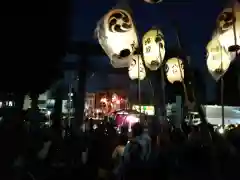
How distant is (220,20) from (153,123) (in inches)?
116

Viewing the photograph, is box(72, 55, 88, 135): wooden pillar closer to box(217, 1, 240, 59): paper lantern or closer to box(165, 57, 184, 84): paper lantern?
box(165, 57, 184, 84): paper lantern

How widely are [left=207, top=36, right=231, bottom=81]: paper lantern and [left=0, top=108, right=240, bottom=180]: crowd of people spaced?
5.11ft

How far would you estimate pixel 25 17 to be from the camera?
36.0 feet

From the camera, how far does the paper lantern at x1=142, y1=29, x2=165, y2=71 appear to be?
8.03 metres

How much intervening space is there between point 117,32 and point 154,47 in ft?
6.92

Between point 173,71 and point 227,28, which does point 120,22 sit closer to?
point 227,28

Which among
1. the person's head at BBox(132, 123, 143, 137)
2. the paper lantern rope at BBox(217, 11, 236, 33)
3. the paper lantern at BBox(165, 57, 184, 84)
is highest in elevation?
the paper lantern rope at BBox(217, 11, 236, 33)

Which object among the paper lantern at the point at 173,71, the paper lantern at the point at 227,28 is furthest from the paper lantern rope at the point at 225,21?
the paper lantern at the point at 173,71

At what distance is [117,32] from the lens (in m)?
6.13

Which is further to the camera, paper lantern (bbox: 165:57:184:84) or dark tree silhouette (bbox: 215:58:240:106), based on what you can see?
dark tree silhouette (bbox: 215:58:240:106)

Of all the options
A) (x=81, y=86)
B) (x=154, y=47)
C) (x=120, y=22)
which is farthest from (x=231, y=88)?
(x=120, y=22)

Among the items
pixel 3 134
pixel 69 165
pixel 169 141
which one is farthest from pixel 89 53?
pixel 3 134

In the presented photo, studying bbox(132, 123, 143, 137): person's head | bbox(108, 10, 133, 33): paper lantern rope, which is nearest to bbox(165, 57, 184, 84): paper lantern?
bbox(132, 123, 143, 137): person's head

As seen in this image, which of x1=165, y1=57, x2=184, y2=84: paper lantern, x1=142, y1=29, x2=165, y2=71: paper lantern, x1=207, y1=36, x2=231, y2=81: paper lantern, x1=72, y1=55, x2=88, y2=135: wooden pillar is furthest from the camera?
x1=72, y1=55, x2=88, y2=135: wooden pillar
